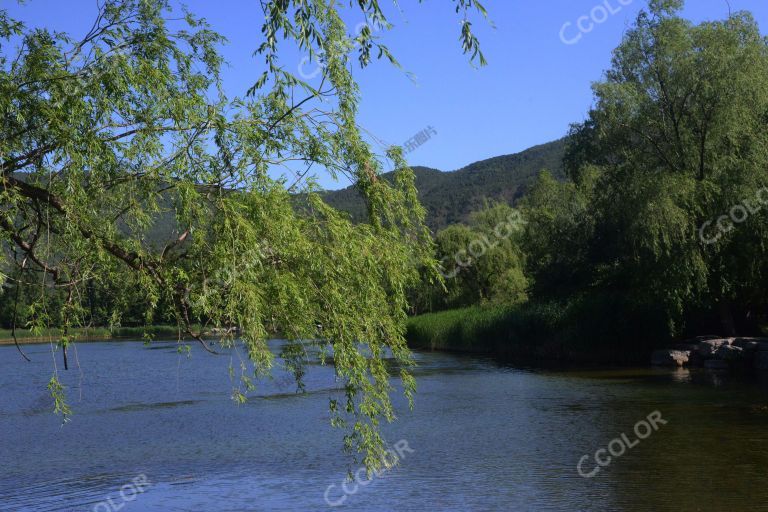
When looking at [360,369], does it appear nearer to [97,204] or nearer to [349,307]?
[349,307]

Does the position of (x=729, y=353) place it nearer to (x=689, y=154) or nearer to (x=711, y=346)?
(x=711, y=346)

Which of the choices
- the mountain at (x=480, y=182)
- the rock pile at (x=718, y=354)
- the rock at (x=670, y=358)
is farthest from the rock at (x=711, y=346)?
the mountain at (x=480, y=182)

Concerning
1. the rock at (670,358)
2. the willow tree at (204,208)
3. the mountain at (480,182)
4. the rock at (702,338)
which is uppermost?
the mountain at (480,182)

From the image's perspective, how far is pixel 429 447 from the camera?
15.8 metres

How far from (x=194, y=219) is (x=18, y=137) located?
1.93 meters

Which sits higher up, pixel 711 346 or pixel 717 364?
pixel 711 346

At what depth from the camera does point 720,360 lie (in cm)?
2750

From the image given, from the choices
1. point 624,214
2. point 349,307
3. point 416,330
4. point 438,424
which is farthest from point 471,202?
point 349,307

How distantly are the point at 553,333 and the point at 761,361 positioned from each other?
9.10 metres

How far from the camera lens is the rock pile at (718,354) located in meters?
27.0

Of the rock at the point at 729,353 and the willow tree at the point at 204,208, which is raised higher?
the willow tree at the point at 204,208

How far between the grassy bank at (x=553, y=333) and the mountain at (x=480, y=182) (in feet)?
250

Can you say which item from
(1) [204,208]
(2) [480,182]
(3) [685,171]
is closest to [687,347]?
(3) [685,171]

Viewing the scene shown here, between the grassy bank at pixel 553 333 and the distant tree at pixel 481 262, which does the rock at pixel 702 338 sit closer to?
the grassy bank at pixel 553 333
